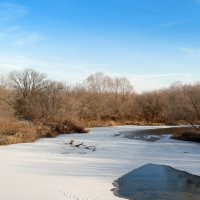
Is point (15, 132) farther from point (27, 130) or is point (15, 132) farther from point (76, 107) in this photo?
point (76, 107)

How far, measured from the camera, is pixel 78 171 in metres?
14.0

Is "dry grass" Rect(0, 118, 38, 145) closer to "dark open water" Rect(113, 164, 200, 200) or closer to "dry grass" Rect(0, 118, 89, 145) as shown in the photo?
"dry grass" Rect(0, 118, 89, 145)

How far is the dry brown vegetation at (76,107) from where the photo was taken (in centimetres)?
3123

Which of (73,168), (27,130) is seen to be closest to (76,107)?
(27,130)

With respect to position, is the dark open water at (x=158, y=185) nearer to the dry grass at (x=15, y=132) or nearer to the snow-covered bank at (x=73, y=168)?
the snow-covered bank at (x=73, y=168)

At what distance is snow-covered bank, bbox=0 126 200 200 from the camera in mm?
10320

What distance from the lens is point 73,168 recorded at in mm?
14664

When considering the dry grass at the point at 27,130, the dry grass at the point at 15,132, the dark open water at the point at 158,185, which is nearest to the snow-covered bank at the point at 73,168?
the dark open water at the point at 158,185

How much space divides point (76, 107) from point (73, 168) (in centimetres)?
2976

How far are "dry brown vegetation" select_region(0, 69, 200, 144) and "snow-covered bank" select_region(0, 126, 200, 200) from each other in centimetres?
657

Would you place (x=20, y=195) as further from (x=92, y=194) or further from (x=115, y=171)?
(x=115, y=171)

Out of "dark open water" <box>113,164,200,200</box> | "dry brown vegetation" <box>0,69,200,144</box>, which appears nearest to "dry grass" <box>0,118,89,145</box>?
"dry brown vegetation" <box>0,69,200,144</box>

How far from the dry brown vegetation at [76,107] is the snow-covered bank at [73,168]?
6566mm

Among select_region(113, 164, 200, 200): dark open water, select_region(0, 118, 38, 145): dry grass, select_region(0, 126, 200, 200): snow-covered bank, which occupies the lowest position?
select_region(113, 164, 200, 200): dark open water
